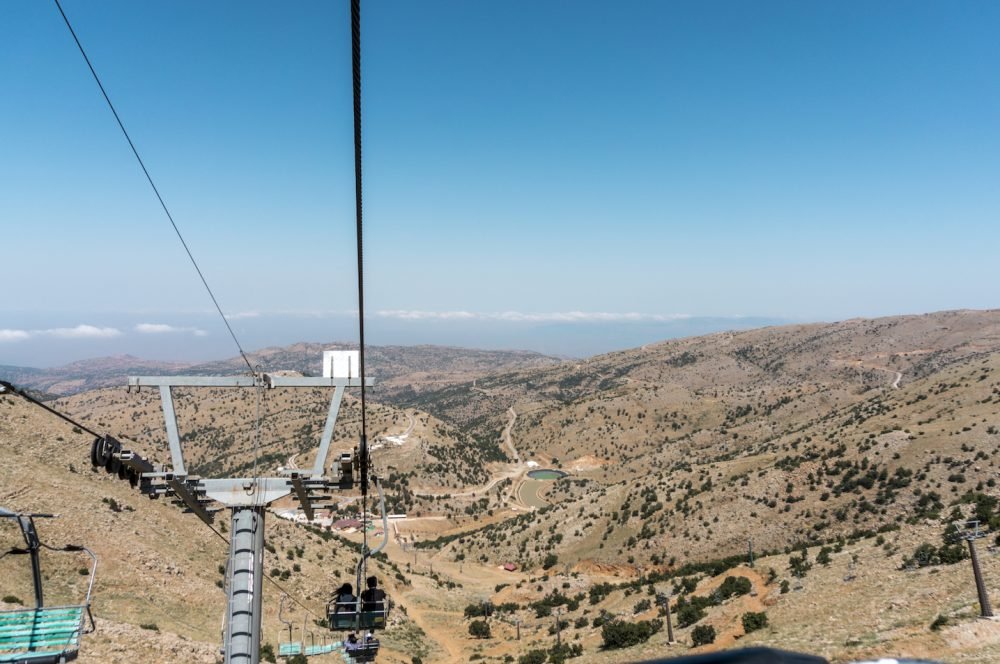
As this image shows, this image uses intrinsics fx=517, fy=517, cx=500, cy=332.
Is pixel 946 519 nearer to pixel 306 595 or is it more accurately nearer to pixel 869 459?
pixel 869 459

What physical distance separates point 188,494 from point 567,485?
289 feet

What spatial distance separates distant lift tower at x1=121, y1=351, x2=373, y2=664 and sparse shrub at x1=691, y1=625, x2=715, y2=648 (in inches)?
796

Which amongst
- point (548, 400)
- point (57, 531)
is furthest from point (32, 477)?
point (548, 400)

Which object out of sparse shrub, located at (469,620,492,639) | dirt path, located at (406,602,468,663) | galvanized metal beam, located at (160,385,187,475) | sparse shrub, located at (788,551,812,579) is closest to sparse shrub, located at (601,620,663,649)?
sparse shrub, located at (788,551,812,579)

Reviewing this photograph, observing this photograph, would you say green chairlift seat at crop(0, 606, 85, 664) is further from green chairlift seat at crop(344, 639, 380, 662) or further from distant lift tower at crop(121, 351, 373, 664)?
green chairlift seat at crop(344, 639, 380, 662)

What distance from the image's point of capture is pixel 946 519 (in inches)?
1190

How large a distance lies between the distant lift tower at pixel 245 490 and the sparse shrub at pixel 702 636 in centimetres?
2022

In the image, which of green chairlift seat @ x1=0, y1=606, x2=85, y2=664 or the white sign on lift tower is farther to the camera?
the white sign on lift tower

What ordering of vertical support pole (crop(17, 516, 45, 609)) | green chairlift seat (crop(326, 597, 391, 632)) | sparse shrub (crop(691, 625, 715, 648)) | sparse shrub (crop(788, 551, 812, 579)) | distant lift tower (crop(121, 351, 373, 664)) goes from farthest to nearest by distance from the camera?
1. sparse shrub (crop(788, 551, 812, 579))
2. sparse shrub (crop(691, 625, 715, 648))
3. green chairlift seat (crop(326, 597, 391, 632))
4. vertical support pole (crop(17, 516, 45, 609))
5. distant lift tower (crop(121, 351, 373, 664))

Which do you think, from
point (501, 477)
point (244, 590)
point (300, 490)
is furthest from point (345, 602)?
point (501, 477)

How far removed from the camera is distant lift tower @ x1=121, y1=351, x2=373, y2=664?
1027 cm

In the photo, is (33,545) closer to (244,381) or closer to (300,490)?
(244,381)

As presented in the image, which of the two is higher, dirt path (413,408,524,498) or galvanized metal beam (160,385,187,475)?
galvanized metal beam (160,385,187,475)

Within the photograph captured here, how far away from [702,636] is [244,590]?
2193cm
